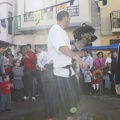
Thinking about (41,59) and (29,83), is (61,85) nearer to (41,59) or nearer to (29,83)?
(29,83)

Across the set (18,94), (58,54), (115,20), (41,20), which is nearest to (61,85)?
(58,54)

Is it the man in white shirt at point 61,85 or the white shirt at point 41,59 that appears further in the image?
the white shirt at point 41,59

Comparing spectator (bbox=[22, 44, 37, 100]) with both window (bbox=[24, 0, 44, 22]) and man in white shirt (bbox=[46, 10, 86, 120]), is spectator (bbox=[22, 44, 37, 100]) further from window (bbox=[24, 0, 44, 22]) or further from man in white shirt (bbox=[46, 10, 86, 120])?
window (bbox=[24, 0, 44, 22])

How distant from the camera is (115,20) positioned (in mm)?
20516

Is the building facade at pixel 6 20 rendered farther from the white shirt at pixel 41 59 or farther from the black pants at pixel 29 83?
the black pants at pixel 29 83

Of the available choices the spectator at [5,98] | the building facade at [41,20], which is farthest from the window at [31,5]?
the spectator at [5,98]

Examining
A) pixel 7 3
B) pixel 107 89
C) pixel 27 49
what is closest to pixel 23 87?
pixel 27 49

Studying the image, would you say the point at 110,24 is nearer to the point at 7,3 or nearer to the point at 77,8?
the point at 77,8

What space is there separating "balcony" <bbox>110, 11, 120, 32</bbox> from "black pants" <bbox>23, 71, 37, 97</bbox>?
36.5 ft

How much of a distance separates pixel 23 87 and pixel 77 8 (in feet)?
43.2

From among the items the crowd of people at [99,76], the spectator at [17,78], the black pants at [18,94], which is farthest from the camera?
the crowd of people at [99,76]

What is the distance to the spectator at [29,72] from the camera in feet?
33.6

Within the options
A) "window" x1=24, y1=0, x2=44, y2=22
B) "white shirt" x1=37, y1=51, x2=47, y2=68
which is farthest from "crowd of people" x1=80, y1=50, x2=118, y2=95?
"window" x1=24, y1=0, x2=44, y2=22

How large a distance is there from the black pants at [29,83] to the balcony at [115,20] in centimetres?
1112
